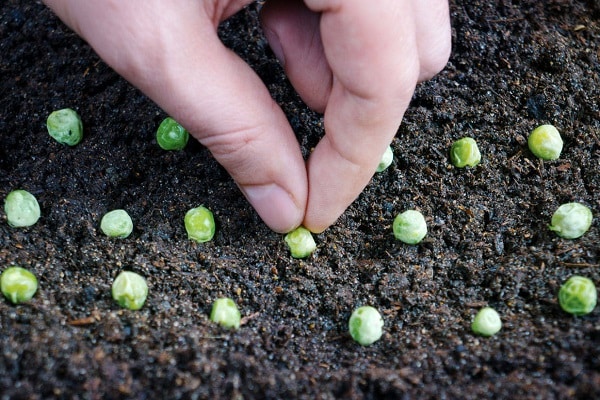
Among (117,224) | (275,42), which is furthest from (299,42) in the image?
(117,224)

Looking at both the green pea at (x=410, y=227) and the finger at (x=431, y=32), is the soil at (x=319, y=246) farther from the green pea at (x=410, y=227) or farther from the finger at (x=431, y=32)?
the finger at (x=431, y=32)

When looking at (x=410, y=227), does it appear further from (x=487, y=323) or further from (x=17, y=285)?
(x=17, y=285)

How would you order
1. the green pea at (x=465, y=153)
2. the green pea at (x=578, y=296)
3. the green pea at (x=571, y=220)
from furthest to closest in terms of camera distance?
the green pea at (x=465, y=153) → the green pea at (x=571, y=220) → the green pea at (x=578, y=296)

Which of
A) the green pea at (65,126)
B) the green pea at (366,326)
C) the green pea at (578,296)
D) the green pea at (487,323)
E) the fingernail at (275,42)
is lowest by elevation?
the green pea at (366,326)

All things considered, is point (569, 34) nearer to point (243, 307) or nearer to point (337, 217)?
point (337, 217)

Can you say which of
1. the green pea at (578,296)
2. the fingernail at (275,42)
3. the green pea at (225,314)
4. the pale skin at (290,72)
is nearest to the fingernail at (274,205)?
the pale skin at (290,72)

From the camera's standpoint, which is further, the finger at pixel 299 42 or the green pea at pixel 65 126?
the green pea at pixel 65 126

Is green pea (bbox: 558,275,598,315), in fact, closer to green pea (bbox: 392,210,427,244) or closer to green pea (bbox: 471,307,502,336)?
green pea (bbox: 471,307,502,336)
